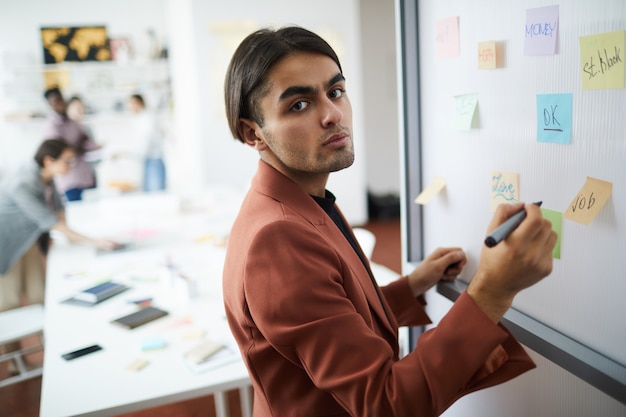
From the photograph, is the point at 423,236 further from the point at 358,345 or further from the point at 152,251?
the point at 152,251

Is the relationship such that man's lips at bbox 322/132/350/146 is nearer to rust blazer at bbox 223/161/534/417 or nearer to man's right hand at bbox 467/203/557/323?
rust blazer at bbox 223/161/534/417

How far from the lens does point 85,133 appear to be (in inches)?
241

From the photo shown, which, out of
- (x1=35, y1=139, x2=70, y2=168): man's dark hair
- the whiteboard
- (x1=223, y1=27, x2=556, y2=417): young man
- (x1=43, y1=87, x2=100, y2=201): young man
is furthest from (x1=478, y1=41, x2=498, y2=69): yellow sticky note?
(x1=43, y1=87, x2=100, y2=201): young man

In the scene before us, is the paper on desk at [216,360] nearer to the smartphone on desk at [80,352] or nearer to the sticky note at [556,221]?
the smartphone on desk at [80,352]

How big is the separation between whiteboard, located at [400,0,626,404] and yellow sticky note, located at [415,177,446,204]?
1cm

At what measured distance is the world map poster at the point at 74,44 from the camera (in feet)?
22.4

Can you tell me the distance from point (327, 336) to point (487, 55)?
687 mm

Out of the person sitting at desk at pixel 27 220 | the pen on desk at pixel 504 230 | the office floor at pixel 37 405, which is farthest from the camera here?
the person sitting at desk at pixel 27 220

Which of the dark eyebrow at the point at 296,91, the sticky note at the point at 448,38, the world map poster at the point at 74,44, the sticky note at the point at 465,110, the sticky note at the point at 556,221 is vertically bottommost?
the sticky note at the point at 556,221

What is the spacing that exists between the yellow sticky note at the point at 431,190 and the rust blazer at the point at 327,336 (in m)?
0.41

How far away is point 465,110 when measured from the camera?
4.27 feet

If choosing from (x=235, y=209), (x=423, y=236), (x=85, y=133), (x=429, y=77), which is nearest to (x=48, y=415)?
(x=423, y=236)

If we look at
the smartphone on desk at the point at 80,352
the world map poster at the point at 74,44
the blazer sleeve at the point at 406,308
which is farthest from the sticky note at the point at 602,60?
the world map poster at the point at 74,44

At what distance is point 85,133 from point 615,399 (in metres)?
6.09
